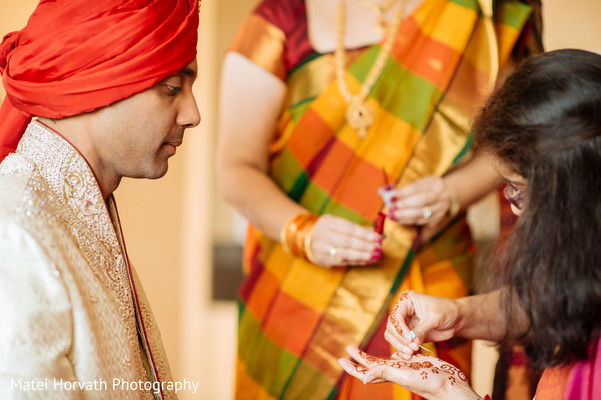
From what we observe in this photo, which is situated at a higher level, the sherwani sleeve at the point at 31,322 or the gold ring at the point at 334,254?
the sherwani sleeve at the point at 31,322

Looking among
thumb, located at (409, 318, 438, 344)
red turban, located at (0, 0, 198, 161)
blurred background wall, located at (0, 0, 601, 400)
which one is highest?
red turban, located at (0, 0, 198, 161)

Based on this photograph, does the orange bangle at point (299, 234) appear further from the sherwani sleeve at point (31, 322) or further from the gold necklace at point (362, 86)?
the sherwani sleeve at point (31, 322)

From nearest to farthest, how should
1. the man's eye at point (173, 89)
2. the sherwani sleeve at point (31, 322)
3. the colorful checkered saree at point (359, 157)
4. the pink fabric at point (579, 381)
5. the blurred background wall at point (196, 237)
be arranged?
the sherwani sleeve at point (31, 322)
the pink fabric at point (579, 381)
the man's eye at point (173, 89)
the colorful checkered saree at point (359, 157)
the blurred background wall at point (196, 237)

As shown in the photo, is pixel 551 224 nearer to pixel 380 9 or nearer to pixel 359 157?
pixel 359 157

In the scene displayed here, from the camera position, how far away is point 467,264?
190 cm

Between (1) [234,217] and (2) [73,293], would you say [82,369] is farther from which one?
(1) [234,217]

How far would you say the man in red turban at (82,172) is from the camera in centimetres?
106

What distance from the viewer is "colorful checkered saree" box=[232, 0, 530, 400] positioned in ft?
6.07

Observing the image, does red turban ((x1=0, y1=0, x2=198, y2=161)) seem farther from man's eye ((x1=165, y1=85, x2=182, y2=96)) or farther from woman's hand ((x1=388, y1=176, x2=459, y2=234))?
woman's hand ((x1=388, y1=176, x2=459, y2=234))

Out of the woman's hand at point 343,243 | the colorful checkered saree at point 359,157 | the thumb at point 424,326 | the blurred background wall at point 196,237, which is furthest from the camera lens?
the blurred background wall at point 196,237

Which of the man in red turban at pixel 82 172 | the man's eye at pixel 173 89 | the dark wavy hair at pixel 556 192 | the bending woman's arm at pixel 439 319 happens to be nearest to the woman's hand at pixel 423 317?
the bending woman's arm at pixel 439 319

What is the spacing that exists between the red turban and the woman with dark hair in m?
0.61

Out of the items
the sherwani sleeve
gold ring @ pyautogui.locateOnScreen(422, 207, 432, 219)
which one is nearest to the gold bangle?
gold ring @ pyautogui.locateOnScreen(422, 207, 432, 219)

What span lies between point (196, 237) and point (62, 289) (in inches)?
107
